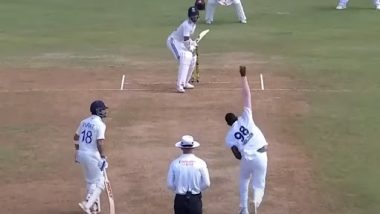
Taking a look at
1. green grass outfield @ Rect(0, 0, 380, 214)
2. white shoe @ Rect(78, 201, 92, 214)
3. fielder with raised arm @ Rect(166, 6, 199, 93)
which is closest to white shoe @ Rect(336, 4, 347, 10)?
green grass outfield @ Rect(0, 0, 380, 214)

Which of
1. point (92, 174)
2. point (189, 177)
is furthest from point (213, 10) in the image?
point (189, 177)

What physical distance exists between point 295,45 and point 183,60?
754cm

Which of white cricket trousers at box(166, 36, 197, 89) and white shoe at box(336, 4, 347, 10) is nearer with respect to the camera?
white cricket trousers at box(166, 36, 197, 89)

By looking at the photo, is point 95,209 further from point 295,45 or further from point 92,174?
point 295,45

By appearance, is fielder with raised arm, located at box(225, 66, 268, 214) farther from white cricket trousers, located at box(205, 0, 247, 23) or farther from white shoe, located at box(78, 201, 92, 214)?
white cricket trousers, located at box(205, 0, 247, 23)

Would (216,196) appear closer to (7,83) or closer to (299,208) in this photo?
(299,208)

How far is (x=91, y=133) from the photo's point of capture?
14211mm

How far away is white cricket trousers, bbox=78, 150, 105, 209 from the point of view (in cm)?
1430

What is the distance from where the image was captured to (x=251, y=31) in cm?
3231

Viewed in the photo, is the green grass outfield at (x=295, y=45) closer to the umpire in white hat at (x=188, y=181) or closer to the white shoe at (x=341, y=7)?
the white shoe at (x=341, y=7)

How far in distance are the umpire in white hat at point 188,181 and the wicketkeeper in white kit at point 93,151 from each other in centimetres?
173

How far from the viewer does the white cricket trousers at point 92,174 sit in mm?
14297

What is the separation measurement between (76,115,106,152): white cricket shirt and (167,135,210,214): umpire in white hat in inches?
67.4

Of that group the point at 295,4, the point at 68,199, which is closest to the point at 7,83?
the point at 68,199
